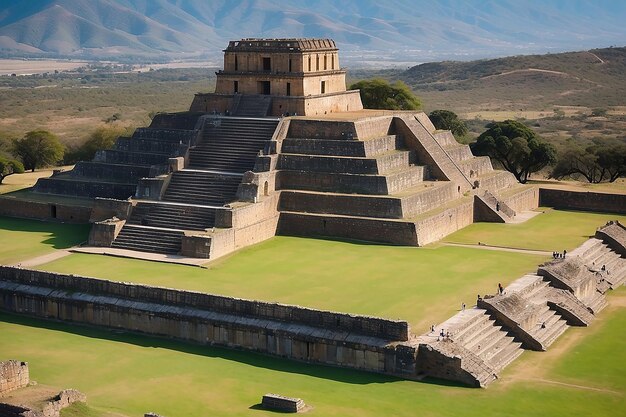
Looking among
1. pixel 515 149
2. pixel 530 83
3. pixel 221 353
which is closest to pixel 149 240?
pixel 221 353

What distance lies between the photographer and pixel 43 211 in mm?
47406

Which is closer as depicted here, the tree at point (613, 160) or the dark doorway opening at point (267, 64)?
the dark doorway opening at point (267, 64)

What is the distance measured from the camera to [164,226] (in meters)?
43.0

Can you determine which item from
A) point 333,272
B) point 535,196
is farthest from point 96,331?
point 535,196

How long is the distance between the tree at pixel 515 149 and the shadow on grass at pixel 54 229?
72.7 feet

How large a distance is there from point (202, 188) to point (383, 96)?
68.4 ft

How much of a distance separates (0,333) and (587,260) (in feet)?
63.4

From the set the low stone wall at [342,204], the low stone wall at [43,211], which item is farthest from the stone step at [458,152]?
the low stone wall at [43,211]

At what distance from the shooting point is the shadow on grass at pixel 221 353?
102 ft

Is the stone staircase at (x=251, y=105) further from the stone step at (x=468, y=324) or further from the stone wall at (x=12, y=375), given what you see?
the stone wall at (x=12, y=375)

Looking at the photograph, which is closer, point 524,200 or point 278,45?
point 278,45

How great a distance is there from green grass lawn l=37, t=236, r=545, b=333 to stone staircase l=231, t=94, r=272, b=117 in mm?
7622

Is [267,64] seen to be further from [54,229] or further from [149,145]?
[54,229]

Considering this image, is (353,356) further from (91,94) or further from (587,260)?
(91,94)
